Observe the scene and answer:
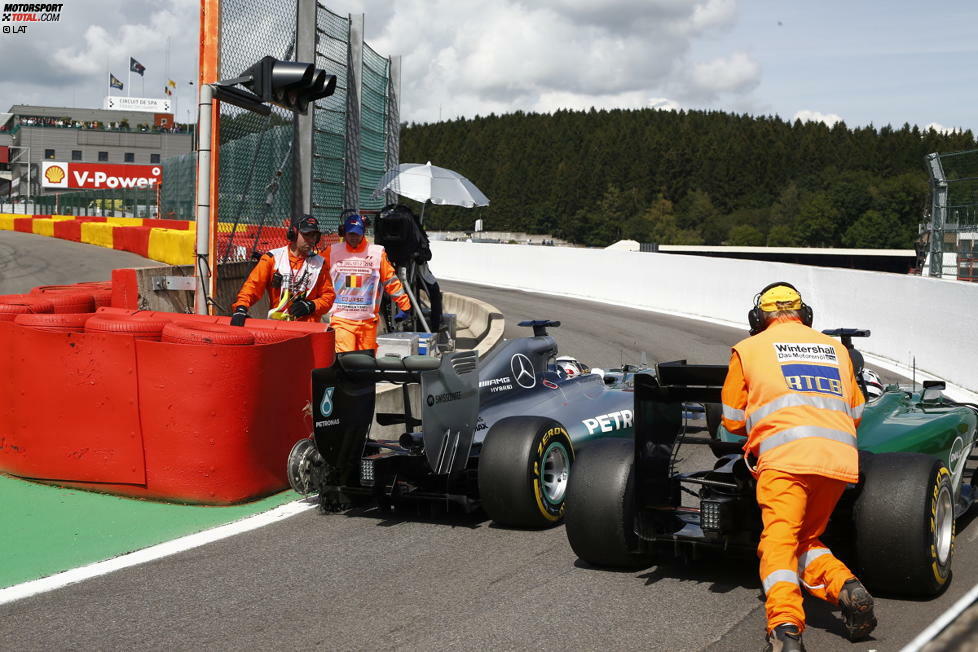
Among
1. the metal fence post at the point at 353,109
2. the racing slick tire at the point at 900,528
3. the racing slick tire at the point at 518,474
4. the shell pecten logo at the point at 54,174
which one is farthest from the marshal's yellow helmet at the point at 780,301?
the shell pecten logo at the point at 54,174

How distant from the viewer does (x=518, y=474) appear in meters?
5.89

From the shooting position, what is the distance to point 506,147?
607 ft

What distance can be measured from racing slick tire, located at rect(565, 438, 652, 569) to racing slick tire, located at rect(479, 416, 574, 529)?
2.22ft

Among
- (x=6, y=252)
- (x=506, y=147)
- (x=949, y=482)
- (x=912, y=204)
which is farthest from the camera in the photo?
(x=506, y=147)

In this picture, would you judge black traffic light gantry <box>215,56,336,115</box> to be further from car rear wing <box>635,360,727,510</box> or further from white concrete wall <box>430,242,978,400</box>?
white concrete wall <box>430,242,978,400</box>

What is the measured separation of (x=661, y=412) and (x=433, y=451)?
55.5 inches

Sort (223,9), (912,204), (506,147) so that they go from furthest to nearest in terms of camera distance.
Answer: (506,147) → (912,204) → (223,9)

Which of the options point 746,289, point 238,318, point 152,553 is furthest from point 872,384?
point 746,289

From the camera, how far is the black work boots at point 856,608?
4066 millimetres

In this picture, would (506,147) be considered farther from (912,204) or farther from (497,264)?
(497,264)

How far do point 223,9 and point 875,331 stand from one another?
37.4 feet

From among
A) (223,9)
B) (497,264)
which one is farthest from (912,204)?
(223,9)

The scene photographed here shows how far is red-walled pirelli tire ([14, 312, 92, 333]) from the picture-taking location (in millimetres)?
6824

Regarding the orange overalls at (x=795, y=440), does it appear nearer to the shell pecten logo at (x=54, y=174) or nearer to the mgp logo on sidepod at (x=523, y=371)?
the mgp logo on sidepod at (x=523, y=371)
